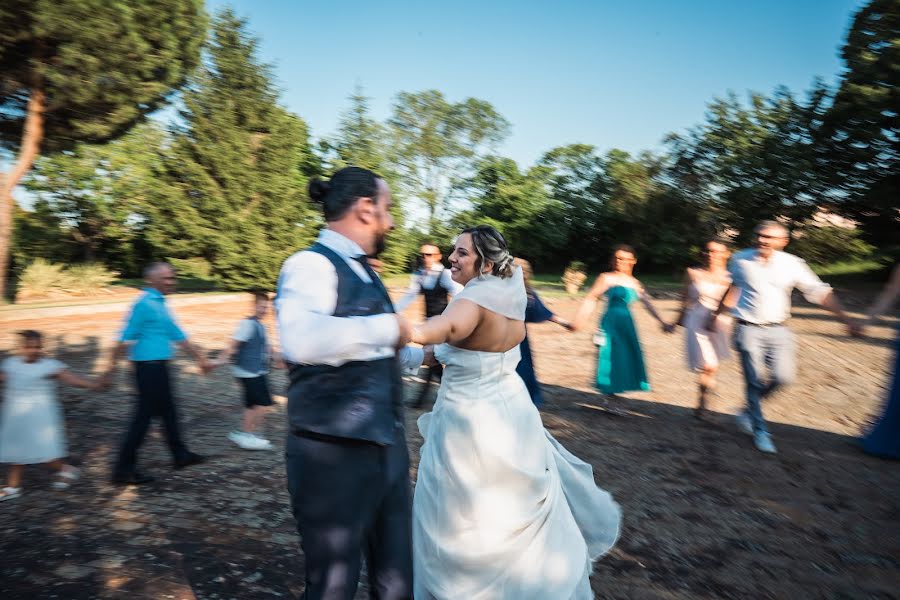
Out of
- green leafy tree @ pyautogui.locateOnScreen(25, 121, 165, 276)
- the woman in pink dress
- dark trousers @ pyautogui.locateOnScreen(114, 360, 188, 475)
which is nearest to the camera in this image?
dark trousers @ pyautogui.locateOnScreen(114, 360, 188, 475)

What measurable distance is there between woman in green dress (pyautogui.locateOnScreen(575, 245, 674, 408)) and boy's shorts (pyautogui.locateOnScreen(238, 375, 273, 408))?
387cm

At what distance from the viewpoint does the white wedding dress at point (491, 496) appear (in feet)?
9.19

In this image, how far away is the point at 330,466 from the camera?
2.10 metres

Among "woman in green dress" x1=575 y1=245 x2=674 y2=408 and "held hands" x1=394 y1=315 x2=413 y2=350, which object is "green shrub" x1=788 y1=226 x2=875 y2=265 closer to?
"woman in green dress" x1=575 y1=245 x2=674 y2=408

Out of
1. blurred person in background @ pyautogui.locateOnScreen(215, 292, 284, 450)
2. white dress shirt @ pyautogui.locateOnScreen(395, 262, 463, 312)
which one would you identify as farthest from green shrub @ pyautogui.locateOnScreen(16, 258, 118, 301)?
white dress shirt @ pyautogui.locateOnScreen(395, 262, 463, 312)

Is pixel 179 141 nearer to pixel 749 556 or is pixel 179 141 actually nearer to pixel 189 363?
pixel 189 363

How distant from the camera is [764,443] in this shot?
6.10 metres

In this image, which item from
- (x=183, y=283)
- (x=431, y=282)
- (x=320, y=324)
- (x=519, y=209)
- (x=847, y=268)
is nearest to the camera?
(x=320, y=324)

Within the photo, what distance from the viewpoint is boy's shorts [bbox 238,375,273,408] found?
5.97m

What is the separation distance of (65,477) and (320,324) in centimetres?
436

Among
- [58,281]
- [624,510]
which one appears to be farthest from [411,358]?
[58,281]

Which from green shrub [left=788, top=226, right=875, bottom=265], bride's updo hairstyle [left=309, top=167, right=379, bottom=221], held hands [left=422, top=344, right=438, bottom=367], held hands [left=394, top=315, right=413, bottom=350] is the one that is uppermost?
green shrub [left=788, top=226, right=875, bottom=265]

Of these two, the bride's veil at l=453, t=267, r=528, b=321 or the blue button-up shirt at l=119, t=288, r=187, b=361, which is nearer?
the bride's veil at l=453, t=267, r=528, b=321

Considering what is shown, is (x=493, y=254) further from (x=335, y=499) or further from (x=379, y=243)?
(x=335, y=499)
